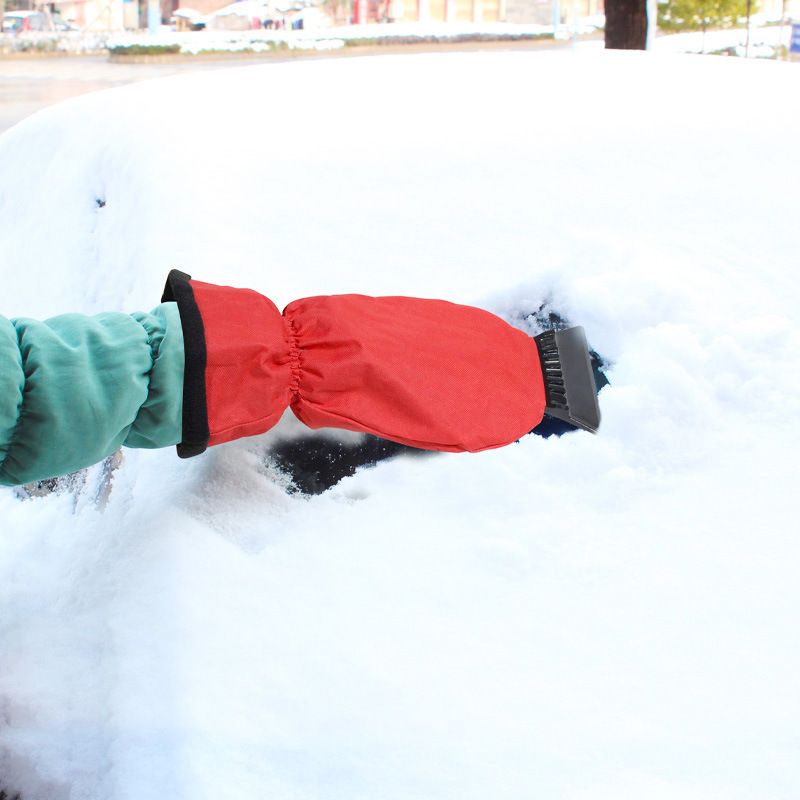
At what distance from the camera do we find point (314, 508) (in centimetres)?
103

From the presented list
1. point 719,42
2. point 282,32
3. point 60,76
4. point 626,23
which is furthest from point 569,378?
point 282,32

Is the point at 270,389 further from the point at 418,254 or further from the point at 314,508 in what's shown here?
the point at 418,254

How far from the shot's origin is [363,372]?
1069mm

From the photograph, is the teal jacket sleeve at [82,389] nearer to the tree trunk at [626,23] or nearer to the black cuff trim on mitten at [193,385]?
the black cuff trim on mitten at [193,385]

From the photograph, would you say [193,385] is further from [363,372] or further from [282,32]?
[282,32]

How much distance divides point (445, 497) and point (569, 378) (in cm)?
27

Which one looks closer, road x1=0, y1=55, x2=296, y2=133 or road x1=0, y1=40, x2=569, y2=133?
road x1=0, y1=55, x2=296, y2=133

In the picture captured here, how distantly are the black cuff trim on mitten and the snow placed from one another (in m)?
0.07

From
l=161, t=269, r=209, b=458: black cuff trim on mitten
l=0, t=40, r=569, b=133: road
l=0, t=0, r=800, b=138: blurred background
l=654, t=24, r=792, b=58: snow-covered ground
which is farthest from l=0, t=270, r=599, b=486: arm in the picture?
l=654, t=24, r=792, b=58: snow-covered ground

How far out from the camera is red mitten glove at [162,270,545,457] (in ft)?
3.32

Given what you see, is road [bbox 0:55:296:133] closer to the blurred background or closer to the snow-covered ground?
the blurred background

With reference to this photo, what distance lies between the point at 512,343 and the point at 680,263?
0.27 meters

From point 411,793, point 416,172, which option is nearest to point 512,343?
point 416,172

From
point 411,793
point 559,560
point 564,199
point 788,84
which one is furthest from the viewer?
point 788,84
